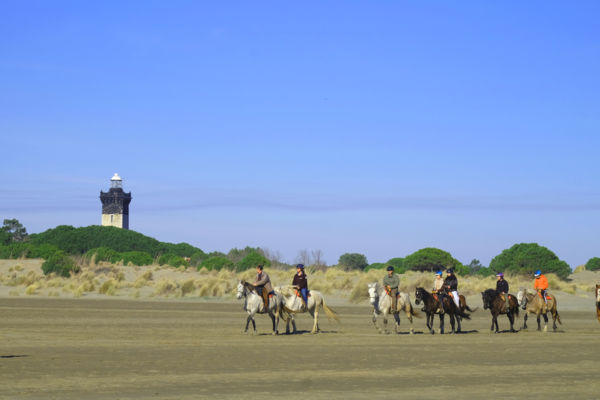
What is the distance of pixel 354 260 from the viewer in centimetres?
11812

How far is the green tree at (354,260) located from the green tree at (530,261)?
34.4 metres

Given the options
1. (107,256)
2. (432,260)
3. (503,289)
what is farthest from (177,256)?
(503,289)

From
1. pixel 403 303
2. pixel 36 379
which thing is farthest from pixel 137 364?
pixel 403 303

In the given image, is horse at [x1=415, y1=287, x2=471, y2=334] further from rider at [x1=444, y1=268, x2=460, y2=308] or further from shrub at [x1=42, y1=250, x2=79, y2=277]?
shrub at [x1=42, y1=250, x2=79, y2=277]

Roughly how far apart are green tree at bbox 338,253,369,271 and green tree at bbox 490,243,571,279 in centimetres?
3439

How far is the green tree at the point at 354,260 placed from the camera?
11713 cm

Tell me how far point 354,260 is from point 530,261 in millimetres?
41557

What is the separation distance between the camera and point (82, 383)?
1529 cm

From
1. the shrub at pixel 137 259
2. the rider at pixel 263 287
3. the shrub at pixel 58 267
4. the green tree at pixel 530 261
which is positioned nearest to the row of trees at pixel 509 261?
the green tree at pixel 530 261

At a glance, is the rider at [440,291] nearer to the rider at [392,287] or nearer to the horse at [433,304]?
the horse at [433,304]

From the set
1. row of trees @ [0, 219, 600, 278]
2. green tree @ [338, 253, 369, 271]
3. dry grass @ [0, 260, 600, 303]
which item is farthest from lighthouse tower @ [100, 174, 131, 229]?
dry grass @ [0, 260, 600, 303]

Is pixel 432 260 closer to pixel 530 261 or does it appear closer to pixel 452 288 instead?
pixel 530 261

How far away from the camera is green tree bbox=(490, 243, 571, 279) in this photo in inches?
2997

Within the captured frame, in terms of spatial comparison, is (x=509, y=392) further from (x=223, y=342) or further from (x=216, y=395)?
(x=223, y=342)
